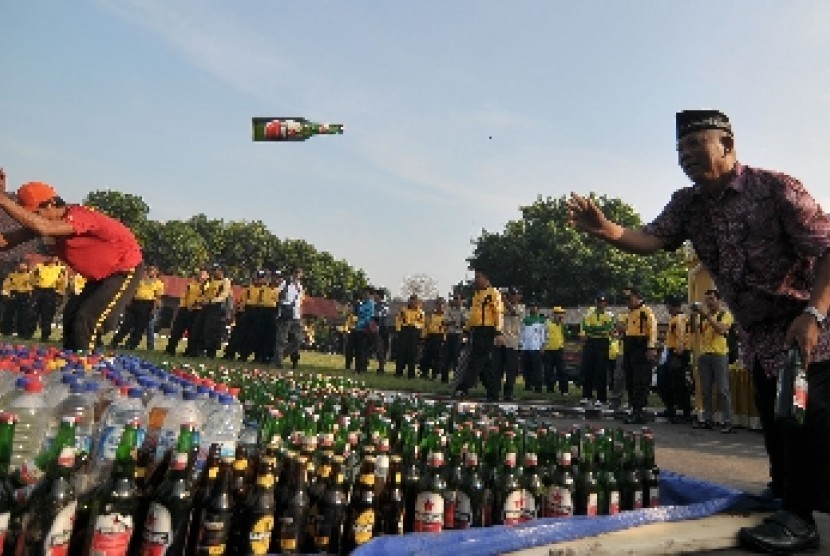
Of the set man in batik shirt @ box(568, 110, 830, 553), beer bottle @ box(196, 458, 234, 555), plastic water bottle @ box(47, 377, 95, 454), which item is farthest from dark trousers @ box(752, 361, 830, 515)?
plastic water bottle @ box(47, 377, 95, 454)

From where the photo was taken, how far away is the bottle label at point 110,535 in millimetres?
2695

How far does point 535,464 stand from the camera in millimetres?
4594

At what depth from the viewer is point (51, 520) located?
105 inches

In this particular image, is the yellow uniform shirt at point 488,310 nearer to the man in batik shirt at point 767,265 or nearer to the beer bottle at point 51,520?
the man in batik shirt at point 767,265

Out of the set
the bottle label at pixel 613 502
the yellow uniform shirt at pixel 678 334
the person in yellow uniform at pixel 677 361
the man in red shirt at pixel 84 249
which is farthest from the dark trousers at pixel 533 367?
the bottle label at pixel 613 502

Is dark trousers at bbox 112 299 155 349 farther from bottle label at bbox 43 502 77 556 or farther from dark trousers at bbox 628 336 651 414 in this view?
bottle label at bbox 43 502 77 556

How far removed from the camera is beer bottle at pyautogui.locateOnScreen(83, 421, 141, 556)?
2.70 m

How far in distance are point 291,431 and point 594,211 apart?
8.38 ft

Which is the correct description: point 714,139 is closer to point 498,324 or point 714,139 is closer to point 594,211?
point 594,211

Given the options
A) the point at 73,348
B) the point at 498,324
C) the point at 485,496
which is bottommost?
the point at 485,496

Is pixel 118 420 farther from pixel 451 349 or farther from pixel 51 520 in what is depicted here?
pixel 451 349

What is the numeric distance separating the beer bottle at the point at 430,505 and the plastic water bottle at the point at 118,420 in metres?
1.52

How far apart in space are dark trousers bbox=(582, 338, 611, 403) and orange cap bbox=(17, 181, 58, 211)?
11.6 metres

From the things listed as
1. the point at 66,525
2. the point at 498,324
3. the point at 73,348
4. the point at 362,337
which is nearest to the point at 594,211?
the point at 66,525
